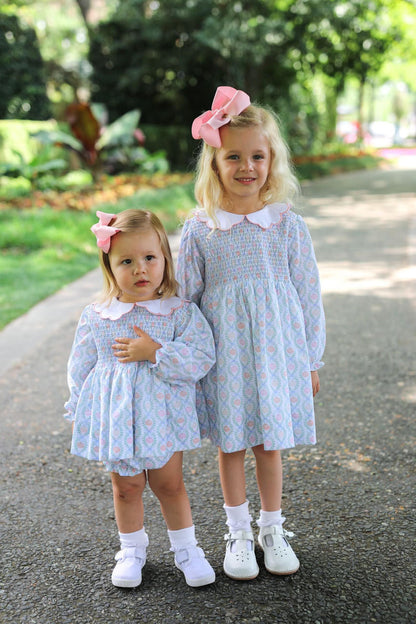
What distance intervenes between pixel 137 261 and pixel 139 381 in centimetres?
37

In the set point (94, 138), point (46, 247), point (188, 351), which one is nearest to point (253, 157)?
point (188, 351)

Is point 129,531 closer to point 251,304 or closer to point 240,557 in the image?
point 240,557

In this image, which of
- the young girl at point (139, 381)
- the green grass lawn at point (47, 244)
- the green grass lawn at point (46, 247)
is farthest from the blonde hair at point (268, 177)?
the green grass lawn at point (46, 247)

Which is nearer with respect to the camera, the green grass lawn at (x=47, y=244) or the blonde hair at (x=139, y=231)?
the blonde hair at (x=139, y=231)

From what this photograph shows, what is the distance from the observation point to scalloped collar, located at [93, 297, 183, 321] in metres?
2.20

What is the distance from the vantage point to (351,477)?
9.34 ft

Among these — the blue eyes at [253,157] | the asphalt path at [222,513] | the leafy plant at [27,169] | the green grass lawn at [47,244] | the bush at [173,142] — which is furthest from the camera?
the bush at [173,142]

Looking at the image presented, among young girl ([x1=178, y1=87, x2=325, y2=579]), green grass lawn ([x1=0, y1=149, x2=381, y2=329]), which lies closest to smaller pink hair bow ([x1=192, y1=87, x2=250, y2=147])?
young girl ([x1=178, y1=87, x2=325, y2=579])

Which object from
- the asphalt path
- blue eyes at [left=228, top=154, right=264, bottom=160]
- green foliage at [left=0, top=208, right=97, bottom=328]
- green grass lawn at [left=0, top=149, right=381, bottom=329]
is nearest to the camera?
the asphalt path

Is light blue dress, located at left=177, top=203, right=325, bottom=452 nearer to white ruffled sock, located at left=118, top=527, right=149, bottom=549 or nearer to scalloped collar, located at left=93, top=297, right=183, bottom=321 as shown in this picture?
scalloped collar, located at left=93, top=297, right=183, bottom=321

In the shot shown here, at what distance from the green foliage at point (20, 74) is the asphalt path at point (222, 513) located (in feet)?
40.7

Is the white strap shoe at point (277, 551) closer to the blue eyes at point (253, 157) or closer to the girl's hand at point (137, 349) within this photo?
the girl's hand at point (137, 349)

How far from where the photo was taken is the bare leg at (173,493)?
7.24 ft

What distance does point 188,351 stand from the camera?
215 cm
